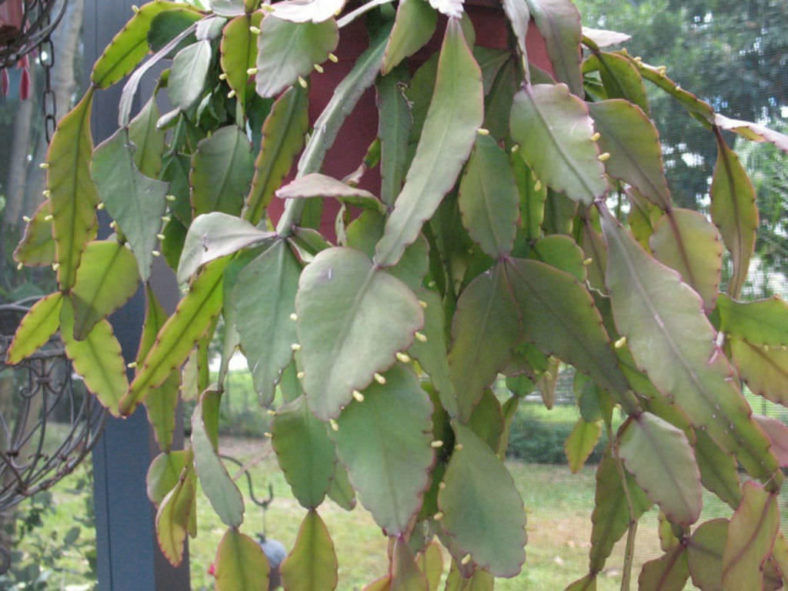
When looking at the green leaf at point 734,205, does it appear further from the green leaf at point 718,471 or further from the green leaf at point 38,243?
the green leaf at point 38,243

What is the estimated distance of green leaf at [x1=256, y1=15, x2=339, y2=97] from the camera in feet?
1.28

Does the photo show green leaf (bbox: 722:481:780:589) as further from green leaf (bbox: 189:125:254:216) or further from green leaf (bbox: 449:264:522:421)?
green leaf (bbox: 189:125:254:216)

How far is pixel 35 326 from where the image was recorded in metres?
0.54

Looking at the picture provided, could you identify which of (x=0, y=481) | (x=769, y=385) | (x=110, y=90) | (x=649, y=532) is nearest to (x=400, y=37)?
(x=769, y=385)

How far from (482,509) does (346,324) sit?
0.11 m

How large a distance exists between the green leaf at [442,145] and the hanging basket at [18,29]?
0.54 metres

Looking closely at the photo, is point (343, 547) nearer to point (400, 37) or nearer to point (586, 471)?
point (586, 471)

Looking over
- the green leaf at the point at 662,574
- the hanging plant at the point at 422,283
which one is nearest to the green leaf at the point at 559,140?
the hanging plant at the point at 422,283

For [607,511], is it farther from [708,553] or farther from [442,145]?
[442,145]

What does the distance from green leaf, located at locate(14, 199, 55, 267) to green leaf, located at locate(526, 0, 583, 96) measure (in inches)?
14.7

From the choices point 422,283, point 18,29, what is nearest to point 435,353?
point 422,283

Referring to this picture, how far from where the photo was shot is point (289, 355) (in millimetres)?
346

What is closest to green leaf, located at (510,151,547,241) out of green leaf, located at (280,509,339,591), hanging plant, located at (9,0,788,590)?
hanging plant, located at (9,0,788,590)

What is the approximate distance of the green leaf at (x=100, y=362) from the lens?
540mm
